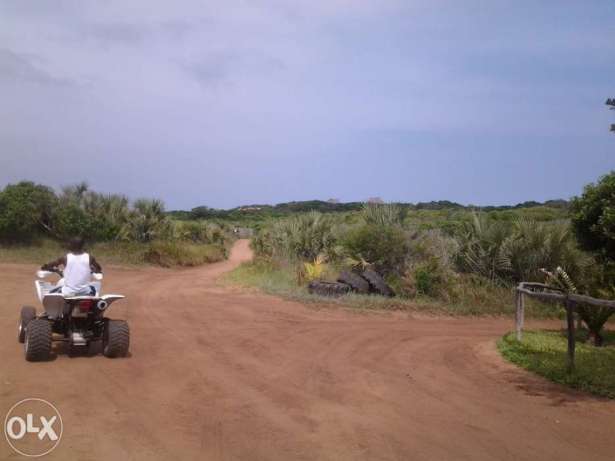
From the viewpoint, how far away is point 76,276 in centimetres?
876

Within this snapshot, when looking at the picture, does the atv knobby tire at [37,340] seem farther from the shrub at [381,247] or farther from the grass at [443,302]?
the shrub at [381,247]

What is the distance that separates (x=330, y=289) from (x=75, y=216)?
13.4 m

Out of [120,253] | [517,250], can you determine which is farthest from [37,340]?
[120,253]

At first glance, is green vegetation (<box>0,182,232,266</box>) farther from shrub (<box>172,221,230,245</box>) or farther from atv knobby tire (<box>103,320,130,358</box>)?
atv knobby tire (<box>103,320,130,358</box>)

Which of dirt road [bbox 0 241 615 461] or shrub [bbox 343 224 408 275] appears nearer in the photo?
dirt road [bbox 0 241 615 461]

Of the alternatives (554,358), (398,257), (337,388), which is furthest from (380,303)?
(337,388)

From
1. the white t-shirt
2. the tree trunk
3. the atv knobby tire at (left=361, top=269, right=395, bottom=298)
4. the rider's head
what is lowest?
the tree trunk

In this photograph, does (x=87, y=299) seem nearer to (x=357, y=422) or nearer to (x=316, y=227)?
(x=357, y=422)

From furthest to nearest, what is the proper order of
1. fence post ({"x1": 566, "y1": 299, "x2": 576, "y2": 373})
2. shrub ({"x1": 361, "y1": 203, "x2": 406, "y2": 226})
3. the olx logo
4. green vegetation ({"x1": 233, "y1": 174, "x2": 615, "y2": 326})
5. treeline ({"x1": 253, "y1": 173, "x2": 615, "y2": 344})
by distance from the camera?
shrub ({"x1": 361, "y1": 203, "x2": 406, "y2": 226}) < treeline ({"x1": 253, "y1": 173, "x2": 615, "y2": 344}) < green vegetation ({"x1": 233, "y1": 174, "x2": 615, "y2": 326}) < fence post ({"x1": 566, "y1": 299, "x2": 576, "y2": 373}) < the olx logo

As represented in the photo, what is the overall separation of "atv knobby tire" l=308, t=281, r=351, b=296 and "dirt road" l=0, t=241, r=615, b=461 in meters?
4.78

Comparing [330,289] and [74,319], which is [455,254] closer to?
[330,289]

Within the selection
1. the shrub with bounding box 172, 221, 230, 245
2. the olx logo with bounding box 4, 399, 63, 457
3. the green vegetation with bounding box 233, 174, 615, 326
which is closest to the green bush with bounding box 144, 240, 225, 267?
the shrub with bounding box 172, 221, 230, 245

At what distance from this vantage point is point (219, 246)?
3425 cm

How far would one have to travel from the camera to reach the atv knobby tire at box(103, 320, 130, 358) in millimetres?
8453
